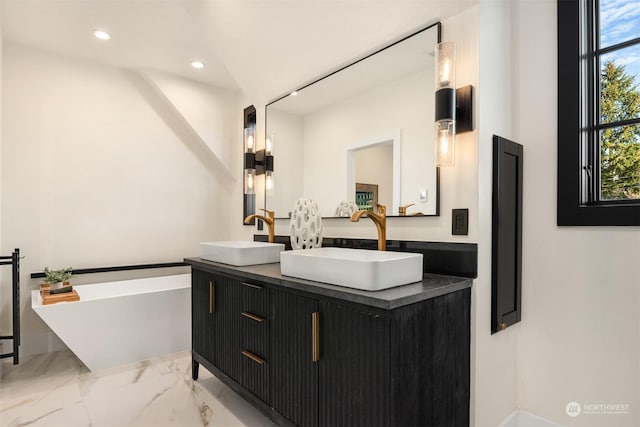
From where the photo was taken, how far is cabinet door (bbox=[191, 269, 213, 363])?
217 centimetres

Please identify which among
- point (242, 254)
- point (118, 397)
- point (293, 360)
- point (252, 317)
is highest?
point (242, 254)

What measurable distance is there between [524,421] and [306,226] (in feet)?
4.97

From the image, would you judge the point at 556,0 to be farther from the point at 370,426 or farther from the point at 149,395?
the point at 149,395

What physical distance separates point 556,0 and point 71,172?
11.8 feet

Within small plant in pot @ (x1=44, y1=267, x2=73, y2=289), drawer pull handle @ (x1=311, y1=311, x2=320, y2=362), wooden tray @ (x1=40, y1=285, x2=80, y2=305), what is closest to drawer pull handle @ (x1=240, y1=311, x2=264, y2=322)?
drawer pull handle @ (x1=311, y1=311, x2=320, y2=362)

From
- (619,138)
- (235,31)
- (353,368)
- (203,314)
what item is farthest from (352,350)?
(235,31)

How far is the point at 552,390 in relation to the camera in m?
1.73

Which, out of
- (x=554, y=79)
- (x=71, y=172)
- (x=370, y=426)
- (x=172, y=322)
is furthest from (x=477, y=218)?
(x=71, y=172)

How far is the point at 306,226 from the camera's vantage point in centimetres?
220

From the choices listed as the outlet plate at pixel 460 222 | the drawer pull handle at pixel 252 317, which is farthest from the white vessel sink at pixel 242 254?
the outlet plate at pixel 460 222

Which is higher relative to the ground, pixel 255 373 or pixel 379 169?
pixel 379 169

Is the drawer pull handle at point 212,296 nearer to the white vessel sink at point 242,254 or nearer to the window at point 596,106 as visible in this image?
the white vessel sink at point 242,254

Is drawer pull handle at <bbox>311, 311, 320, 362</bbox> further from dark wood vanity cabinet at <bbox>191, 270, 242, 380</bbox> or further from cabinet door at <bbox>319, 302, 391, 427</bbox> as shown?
dark wood vanity cabinet at <bbox>191, 270, 242, 380</bbox>

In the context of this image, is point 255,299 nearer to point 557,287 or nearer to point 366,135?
point 366,135
